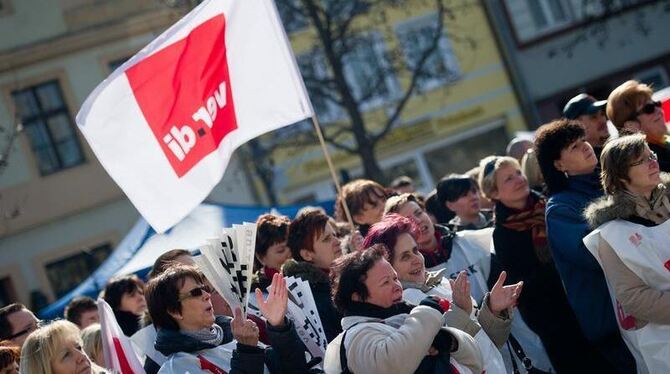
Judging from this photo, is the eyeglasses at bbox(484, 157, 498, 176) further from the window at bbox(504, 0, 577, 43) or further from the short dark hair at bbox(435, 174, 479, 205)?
the window at bbox(504, 0, 577, 43)

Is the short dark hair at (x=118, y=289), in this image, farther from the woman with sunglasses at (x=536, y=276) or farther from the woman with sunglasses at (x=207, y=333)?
the woman with sunglasses at (x=536, y=276)

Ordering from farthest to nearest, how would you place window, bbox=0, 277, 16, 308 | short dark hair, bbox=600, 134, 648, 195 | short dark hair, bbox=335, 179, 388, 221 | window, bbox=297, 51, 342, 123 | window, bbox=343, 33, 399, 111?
window, bbox=343, 33, 399, 111, window, bbox=0, 277, 16, 308, window, bbox=297, 51, 342, 123, short dark hair, bbox=335, 179, 388, 221, short dark hair, bbox=600, 134, 648, 195

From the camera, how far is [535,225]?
6.30 m

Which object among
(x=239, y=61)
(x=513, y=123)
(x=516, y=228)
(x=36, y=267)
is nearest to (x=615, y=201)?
(x=516, y=228)

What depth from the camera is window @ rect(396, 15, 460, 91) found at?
24.8 meters

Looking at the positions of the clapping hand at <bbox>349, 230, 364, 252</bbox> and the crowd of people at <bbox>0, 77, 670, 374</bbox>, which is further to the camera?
the clapping hand at <bbox>349, 230, 364, 252</bbox>

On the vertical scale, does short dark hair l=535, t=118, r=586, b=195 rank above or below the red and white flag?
below

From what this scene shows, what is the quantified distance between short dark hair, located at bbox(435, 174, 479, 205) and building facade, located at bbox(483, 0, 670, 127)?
19451 millimetres

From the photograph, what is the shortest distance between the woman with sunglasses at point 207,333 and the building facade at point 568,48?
2186 cm

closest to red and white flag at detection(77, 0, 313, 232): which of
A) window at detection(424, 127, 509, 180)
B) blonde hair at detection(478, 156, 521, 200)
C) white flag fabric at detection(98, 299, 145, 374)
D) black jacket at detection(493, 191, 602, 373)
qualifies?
white flag fabric at detection(98, 299, 145, 374)

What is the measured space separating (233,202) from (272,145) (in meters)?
2.70

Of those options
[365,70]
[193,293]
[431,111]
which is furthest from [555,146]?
[431,111]

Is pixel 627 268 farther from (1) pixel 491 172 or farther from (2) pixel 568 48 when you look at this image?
(2) pixel 568 48

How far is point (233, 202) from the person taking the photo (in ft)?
78.3
